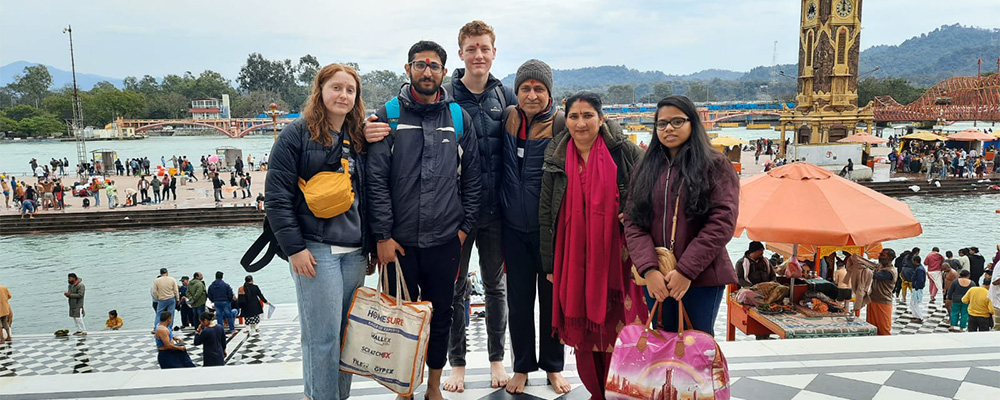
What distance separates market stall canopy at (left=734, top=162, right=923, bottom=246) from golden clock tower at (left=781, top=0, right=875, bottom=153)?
2614 cm

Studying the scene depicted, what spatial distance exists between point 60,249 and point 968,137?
33.7 meters

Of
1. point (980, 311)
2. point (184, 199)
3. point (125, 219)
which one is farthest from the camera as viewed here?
point (184, 199)

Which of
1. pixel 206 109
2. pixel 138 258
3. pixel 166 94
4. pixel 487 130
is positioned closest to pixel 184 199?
pixel 138 258

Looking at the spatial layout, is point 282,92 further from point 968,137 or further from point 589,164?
point 589,164

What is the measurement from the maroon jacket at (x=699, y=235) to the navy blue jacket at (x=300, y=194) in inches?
45.3

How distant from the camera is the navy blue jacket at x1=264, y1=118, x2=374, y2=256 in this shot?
249cm

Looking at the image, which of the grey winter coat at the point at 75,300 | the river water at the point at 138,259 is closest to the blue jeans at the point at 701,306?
the grey winter coat at the point at 75,300

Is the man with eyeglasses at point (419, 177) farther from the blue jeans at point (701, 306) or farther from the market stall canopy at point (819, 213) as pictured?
the market stall canopy at point (819, 213)

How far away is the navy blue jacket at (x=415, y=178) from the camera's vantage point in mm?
2676

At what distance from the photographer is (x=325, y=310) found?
263 centimetres

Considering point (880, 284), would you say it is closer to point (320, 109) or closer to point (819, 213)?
point (819, 213)

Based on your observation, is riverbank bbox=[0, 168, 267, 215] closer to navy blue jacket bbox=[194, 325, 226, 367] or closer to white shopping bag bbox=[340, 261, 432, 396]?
navy blue jacket bbox=[194, 325, 226, 367]

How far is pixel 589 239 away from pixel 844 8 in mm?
30758

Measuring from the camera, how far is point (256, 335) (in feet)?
28.5
